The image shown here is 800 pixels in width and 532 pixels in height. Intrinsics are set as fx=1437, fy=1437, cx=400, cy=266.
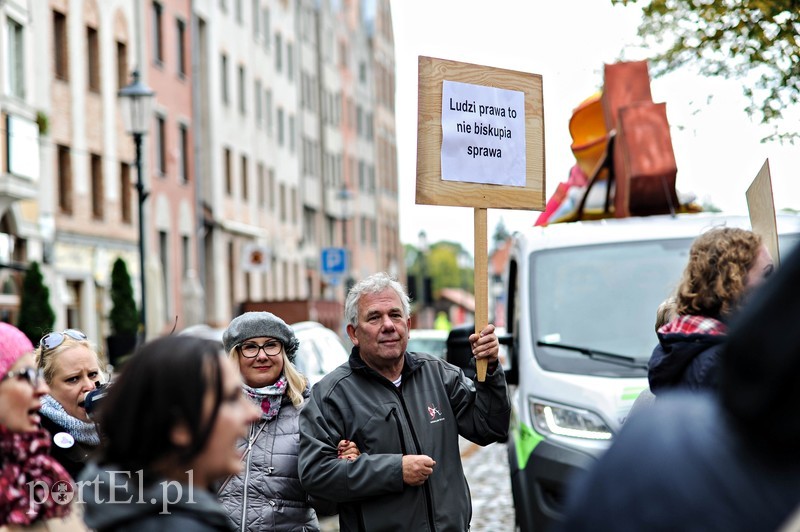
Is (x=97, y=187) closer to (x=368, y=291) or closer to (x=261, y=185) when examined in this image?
(x=261, y=185)

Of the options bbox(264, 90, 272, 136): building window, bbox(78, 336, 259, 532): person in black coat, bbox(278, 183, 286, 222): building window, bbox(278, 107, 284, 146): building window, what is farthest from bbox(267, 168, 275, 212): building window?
bbox(78, 336, 259, 532): person in black coat

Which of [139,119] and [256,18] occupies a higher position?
[256,18]

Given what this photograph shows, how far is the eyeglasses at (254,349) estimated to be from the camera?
5.52 m

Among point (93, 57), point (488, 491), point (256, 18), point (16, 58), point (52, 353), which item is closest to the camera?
point (52, 353)

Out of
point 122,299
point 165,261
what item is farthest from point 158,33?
point 122,299

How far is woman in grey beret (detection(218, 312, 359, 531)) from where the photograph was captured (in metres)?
5.24

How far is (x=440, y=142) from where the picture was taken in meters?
5.94

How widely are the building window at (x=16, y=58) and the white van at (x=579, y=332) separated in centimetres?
2019

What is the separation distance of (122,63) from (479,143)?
3138 centimetres

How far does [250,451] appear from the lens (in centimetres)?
531

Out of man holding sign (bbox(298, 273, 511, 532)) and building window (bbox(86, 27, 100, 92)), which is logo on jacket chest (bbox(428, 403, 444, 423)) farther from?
building window (bbox(86, 27, 100, 92))

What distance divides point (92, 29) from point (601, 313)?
87.5ft

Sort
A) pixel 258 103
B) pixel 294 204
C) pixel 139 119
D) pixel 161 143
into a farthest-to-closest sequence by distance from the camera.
A: 1. pixel 294 204
2. pixel 258 103
3. pixel 161 143
4. pixel 139 119

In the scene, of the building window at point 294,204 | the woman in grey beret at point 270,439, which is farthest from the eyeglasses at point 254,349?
the building window at point 294,204
